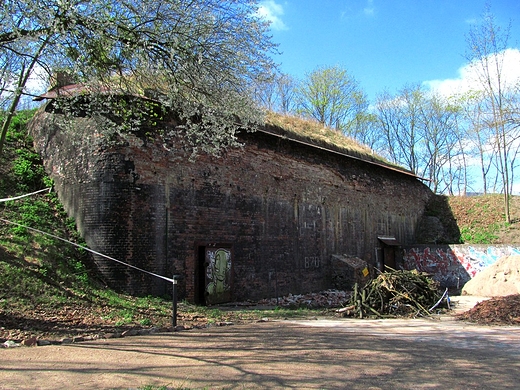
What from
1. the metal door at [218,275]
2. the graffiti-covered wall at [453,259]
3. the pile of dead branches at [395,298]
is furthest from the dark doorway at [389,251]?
the metal door at [218,275]

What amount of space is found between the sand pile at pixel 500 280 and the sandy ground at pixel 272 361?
7.16m

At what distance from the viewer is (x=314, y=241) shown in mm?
16266

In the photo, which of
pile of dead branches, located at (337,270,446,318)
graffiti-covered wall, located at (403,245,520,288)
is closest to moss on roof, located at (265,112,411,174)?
graffiti-covered wall, located at (403,245,520,288)

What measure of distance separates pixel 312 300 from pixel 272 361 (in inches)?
352

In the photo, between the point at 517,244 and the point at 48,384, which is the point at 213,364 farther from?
the point at 517,244

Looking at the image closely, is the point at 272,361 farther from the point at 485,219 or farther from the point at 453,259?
the point at 485,219

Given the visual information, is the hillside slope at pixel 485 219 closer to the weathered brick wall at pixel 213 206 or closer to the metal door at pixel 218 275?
the weathered brick wall at pixel 213 206

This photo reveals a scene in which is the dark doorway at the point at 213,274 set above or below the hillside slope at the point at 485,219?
below

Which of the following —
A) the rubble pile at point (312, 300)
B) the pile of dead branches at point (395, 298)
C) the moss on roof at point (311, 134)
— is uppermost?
the moss on roof at point (311, 134)

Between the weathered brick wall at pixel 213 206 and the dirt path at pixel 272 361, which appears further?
the weathered brick wall at pixel 213 206

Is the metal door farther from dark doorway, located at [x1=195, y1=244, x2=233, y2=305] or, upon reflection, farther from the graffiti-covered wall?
the graffiti-covered wall

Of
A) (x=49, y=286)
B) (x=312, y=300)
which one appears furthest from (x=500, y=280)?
(x=49, y=286)

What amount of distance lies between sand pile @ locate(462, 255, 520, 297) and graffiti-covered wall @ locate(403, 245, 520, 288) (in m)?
4.65

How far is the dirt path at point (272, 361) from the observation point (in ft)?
15.4
